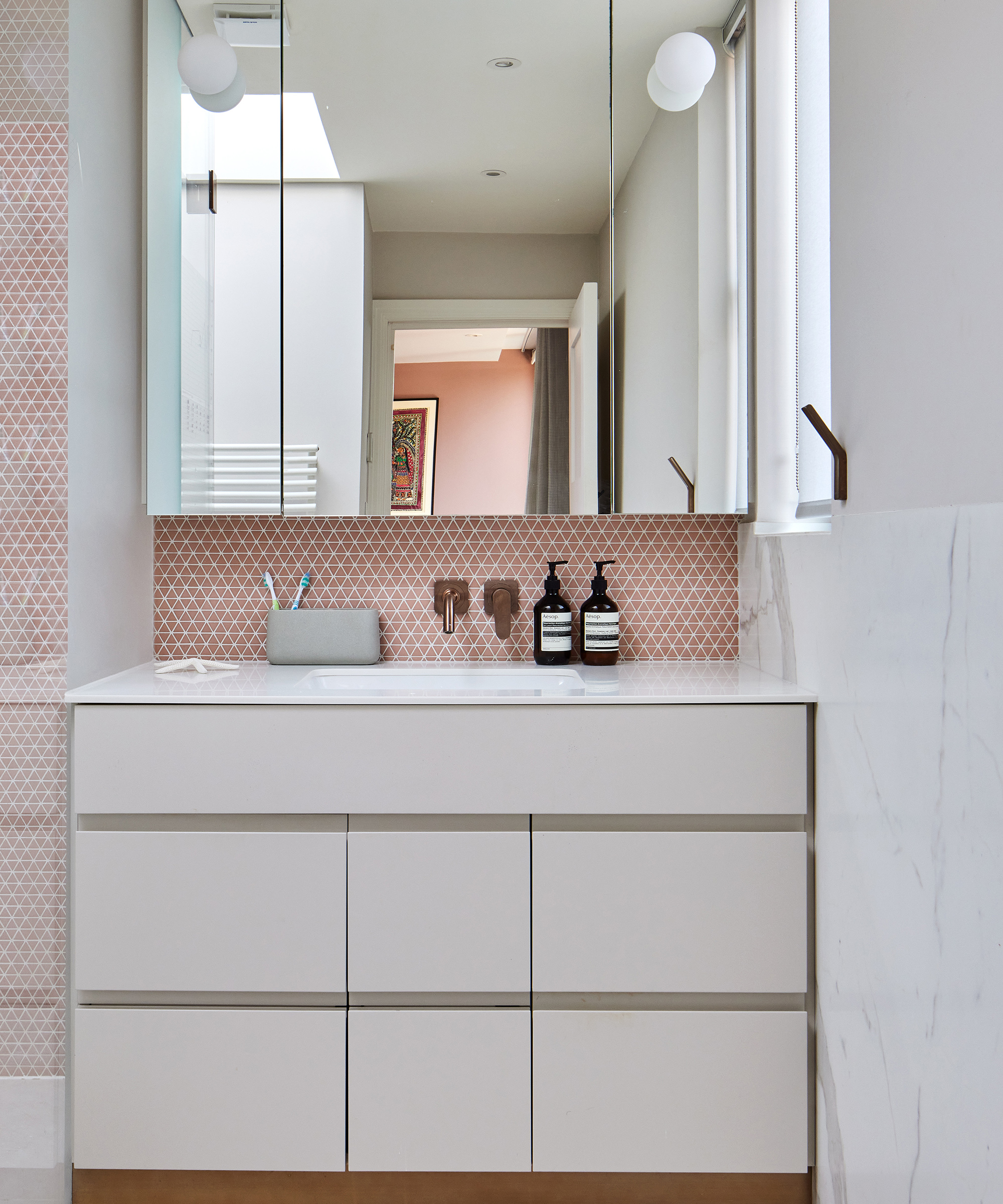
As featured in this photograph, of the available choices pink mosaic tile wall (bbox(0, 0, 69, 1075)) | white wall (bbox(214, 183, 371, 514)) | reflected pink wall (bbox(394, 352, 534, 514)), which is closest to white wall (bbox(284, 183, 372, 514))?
white wall (bbox(214, 183, 371, 514))

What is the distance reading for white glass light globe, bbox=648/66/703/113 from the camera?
5.76 ft

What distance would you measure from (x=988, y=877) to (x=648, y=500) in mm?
1058

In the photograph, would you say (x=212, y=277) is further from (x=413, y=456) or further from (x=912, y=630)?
(x=912, y=630)

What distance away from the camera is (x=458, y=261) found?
6.02 feet

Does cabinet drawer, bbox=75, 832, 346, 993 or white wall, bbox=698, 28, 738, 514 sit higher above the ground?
white wall, bbox=698, 28, 738, 514

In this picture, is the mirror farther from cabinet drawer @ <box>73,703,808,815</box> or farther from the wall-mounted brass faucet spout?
cabinet drawer @ <box>73,703,808,815</box>

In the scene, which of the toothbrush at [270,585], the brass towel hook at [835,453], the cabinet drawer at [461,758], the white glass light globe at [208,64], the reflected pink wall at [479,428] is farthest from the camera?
the toothbrush at [270,585]

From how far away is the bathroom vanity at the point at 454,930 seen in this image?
4.75 feet

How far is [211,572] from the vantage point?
1988 mm

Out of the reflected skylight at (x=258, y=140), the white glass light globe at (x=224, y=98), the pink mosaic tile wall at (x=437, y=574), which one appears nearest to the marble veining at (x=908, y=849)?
the pink mosaic tile wall at (x=437, y=574)

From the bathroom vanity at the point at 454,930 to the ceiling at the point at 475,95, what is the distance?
105cm

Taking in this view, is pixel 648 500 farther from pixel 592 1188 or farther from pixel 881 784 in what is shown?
pixel 592 1188

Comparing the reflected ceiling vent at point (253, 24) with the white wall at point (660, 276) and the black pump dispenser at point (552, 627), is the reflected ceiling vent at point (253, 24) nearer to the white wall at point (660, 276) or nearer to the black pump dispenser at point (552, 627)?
the white wall at point (660, 276)

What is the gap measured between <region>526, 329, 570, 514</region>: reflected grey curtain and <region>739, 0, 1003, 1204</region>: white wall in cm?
57
